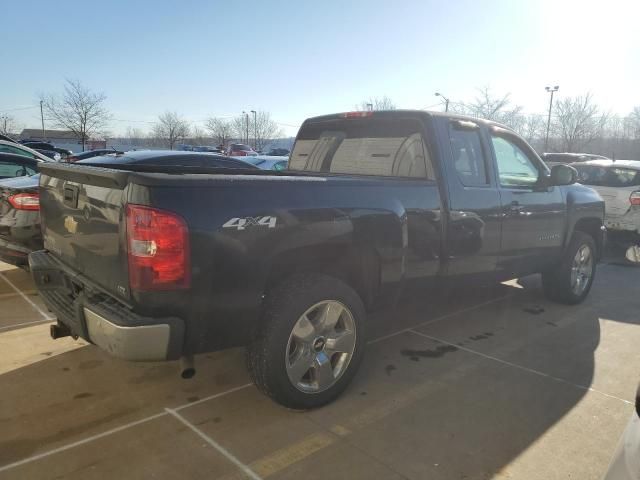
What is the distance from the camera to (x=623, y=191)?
893 centimetres

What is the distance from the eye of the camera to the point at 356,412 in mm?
3184

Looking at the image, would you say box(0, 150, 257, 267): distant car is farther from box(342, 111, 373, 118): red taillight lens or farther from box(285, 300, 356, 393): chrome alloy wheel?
box(285, 300, 356, 393): chrome alloy wheel

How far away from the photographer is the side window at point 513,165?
180 inches

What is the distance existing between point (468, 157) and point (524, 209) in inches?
34.8

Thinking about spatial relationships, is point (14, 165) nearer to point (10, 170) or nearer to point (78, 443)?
point (10, 170)

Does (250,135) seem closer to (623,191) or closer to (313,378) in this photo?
(623,191)

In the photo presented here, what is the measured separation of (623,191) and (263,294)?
846 centimetres

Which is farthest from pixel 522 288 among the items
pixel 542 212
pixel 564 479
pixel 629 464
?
pixel 629 464

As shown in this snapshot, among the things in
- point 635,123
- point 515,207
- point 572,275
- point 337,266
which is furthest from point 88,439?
point 635,123

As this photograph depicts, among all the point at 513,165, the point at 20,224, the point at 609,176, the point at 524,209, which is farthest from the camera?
the point at 609,176

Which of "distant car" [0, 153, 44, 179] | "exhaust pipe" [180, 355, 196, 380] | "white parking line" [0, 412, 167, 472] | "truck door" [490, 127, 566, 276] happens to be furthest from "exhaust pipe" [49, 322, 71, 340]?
"distant car" [0, 153, 44, 179]

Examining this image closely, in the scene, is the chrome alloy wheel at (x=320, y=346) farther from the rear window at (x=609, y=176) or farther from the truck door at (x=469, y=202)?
the rear window at (x=609, y=176)

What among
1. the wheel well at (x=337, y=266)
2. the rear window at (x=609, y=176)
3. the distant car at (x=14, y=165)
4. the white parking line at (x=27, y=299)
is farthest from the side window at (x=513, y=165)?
the distant car at (x=14, y=165)

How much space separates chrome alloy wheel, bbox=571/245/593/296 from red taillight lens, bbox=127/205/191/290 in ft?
15.3
